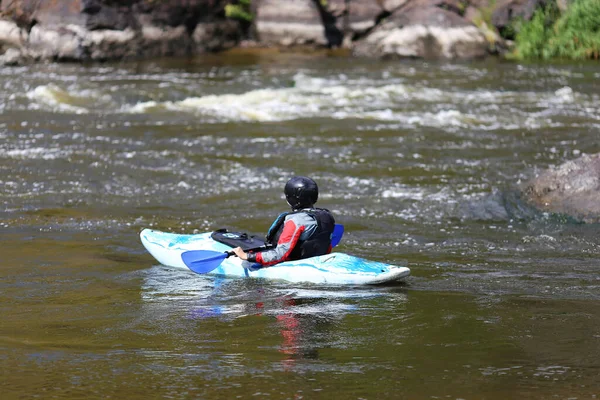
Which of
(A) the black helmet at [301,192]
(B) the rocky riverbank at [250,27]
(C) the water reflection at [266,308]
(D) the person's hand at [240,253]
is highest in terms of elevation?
(B) the rocky riverbank at [250,27]

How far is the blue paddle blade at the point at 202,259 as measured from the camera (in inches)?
247

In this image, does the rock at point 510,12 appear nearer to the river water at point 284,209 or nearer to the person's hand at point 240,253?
the river water at point 284,209

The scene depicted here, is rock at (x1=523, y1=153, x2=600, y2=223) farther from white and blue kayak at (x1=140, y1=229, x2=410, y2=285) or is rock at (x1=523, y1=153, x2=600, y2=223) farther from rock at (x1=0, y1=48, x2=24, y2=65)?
rock at (x1=0, y1=48, x2=24, y2=65)

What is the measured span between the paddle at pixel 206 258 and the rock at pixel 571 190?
255cm

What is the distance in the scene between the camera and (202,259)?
633 centimetres

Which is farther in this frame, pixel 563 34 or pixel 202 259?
pixel 563 34

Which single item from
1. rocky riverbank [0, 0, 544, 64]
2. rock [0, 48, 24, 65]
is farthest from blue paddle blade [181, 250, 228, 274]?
rocky riverbank [0, 0, 544, 64]

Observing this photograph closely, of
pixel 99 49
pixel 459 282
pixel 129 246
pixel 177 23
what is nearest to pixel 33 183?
pixel 129 246

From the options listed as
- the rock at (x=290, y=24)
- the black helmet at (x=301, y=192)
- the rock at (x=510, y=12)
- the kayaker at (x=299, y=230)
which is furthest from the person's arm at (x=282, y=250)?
the rock at (x=510, y=12)

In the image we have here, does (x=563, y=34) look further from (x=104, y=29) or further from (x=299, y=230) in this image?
(x=299, y=230)

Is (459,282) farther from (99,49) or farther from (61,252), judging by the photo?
(99,49)

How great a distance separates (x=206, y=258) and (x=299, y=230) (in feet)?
2.57

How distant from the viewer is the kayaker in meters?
5.86

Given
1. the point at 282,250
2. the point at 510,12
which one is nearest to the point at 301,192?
the point at 282,250
